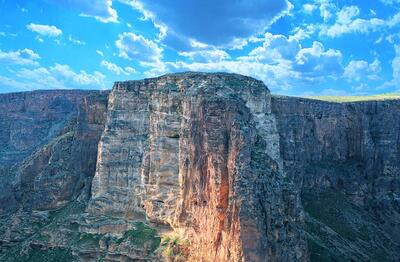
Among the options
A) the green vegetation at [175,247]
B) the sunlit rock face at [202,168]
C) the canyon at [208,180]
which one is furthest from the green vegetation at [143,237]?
the sunlit rock face at [202,168]

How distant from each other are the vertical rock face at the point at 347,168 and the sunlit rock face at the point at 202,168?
14741 mm

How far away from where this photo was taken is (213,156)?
2327 inches

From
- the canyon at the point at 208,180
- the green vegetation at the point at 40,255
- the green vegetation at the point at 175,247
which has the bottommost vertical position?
the green vegetation at the point at 40,255

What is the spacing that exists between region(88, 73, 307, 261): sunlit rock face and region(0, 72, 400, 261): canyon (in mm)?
161

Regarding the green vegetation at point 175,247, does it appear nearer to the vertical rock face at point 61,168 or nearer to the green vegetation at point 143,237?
the green vegetation at point 143,237

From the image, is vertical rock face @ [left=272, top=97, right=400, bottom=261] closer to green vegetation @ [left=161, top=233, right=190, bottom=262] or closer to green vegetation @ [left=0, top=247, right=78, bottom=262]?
green vegetation @ [left=161, top=233, right=190, bottom=262]

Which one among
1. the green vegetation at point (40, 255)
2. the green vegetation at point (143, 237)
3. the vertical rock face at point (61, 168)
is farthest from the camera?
the vertical rock face at point (61, 168)

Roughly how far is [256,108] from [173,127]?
13962 millimetres

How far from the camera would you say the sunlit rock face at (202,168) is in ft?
176

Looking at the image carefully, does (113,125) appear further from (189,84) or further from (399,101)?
(399,101)

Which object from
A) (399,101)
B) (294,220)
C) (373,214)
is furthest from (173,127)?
(399,101)

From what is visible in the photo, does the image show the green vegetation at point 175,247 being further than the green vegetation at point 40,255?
No

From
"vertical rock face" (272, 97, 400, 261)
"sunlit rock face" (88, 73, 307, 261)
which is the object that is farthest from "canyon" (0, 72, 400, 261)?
"vertical rock face" (272, 97, 400, 261)

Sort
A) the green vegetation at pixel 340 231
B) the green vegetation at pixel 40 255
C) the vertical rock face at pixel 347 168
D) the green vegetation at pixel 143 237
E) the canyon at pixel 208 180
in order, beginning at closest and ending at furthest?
1. the canyon at pixel 208 180
2. the green vegetation at pixel 143 237
3. the green vegetation at pixel 340 231
4. the green vegetation at pixel 40 255
5. the vertical rock face at pixel 347 168
